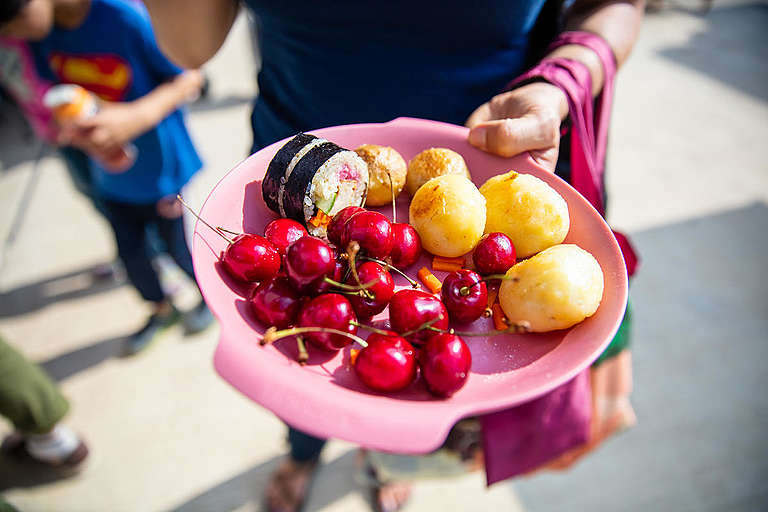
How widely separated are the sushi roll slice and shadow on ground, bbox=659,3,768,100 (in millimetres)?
5089

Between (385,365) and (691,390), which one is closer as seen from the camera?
(385,365)

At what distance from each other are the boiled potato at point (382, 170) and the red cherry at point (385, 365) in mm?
→ 410

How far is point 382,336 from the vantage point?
3.12 feet

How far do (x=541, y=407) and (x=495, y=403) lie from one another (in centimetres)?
50

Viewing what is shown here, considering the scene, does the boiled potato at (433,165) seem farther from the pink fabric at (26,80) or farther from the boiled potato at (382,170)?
the pink fabric at (26,80)

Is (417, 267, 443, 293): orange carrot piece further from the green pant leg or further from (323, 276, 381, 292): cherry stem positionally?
the green pant leg

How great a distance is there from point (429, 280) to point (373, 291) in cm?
17

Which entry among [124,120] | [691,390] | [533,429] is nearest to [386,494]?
[533,429]

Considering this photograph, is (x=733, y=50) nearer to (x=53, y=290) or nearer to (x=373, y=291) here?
(x=373, y=291)

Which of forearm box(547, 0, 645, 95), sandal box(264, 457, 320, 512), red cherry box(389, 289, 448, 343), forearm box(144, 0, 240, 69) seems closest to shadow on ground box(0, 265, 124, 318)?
sandal box(264, 457, 320, 512)

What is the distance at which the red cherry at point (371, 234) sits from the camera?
3.39 feet

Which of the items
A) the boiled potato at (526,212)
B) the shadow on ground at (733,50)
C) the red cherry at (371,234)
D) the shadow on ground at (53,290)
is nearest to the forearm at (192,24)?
the red cherry at (371,234)

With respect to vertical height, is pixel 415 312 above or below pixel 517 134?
below

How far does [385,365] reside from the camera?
0.89 meters
